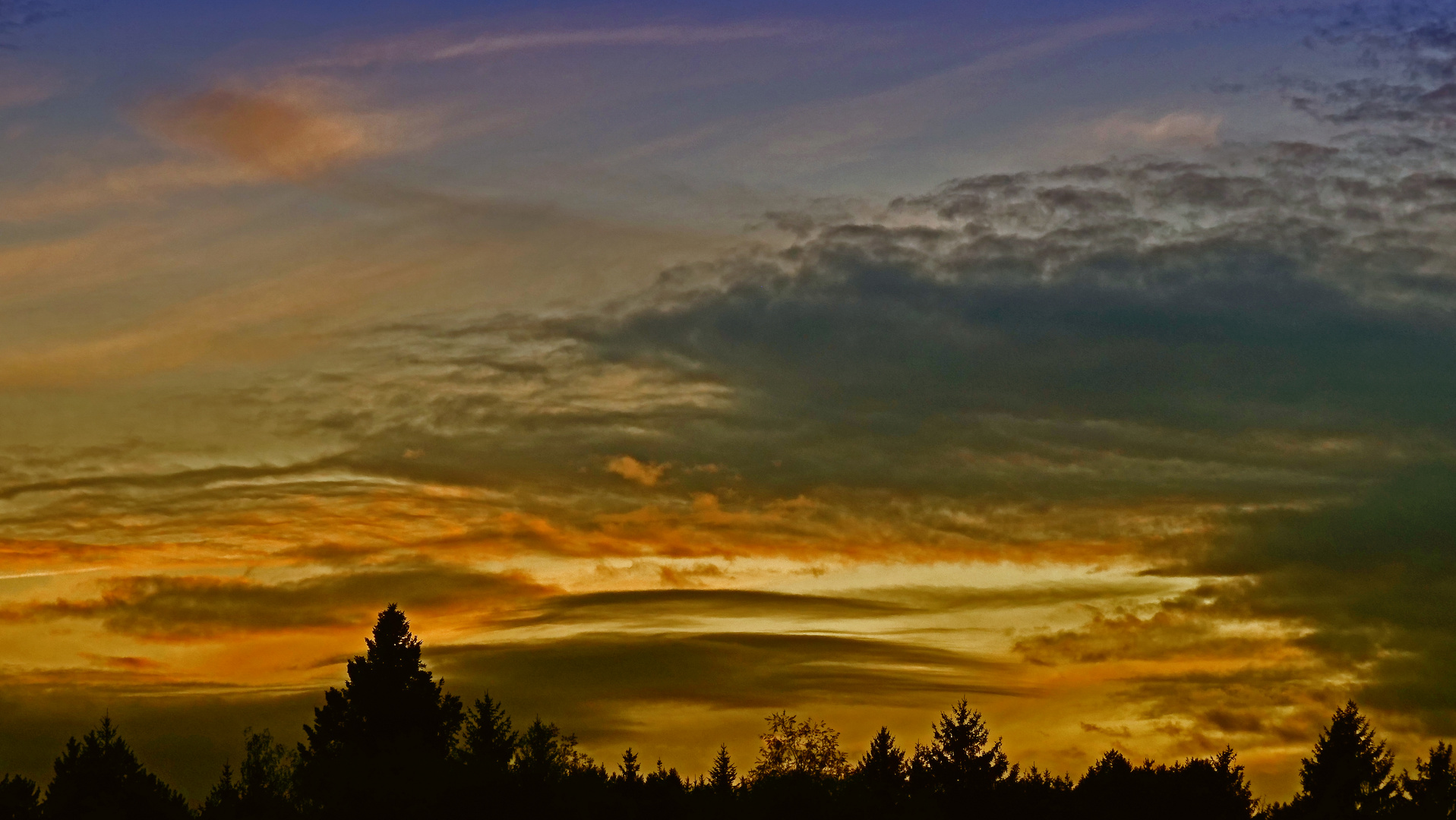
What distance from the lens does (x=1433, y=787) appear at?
107m

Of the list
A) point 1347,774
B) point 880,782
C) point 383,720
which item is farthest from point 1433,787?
point 383,720

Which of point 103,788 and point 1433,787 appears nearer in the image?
point 103,788

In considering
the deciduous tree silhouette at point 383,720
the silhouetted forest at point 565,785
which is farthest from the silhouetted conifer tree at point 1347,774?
the deciduous tree silhouette at point 383,720

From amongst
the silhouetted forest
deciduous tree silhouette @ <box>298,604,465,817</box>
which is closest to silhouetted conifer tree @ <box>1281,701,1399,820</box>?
the silhouetted forest

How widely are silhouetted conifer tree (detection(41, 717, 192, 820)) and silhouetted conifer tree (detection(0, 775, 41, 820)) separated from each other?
2.40ft

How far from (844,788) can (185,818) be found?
34.5 metres

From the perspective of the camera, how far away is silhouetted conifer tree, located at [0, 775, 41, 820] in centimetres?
7299

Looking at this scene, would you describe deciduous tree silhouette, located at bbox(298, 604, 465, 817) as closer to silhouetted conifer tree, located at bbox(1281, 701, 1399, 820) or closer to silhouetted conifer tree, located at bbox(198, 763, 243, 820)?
silhouetted conifer tree, located at bbox(198, 763, 243, 820)

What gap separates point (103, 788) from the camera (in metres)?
74.2

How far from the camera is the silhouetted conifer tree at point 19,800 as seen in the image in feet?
239

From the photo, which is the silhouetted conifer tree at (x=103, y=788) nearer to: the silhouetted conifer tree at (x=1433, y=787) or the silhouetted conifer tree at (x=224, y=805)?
the silhouetted conifer tree at (x=224, y=805)

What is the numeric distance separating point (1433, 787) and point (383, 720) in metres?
74.5

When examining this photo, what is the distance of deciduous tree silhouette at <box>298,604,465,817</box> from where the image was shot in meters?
77.2

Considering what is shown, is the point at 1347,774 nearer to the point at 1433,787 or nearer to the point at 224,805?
the point at 1433,787
